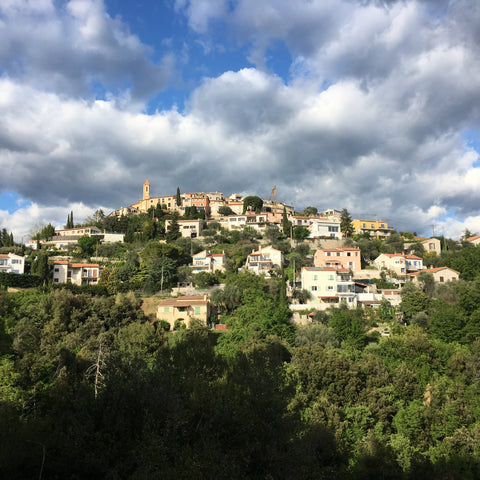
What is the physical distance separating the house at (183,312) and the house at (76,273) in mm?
15735

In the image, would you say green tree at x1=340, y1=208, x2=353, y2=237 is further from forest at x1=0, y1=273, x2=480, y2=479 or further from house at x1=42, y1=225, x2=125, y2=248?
house at x1=42, y1=225, x2=125, y2=248

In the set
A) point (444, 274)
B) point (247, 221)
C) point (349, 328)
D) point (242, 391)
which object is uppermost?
point (247, 221)

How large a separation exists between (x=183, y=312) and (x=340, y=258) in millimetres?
24287

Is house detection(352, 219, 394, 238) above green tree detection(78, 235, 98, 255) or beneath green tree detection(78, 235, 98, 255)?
above

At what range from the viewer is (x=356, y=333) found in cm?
3731

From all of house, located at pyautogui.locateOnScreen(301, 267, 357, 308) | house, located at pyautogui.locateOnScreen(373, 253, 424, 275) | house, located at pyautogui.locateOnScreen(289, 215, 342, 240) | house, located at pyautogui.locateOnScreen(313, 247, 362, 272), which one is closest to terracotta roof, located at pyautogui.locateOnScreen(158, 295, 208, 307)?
house, located at pyautogui.locateOnScreen(301, 267, 357, 308)

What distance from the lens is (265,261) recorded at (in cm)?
5581

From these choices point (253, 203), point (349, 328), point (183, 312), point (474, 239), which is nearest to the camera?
point (349, 328)

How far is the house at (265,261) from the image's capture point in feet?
181

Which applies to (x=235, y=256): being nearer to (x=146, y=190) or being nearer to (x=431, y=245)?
(x=431, y=245)

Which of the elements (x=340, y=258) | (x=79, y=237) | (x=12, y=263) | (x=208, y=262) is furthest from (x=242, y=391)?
(x=79, y=237)

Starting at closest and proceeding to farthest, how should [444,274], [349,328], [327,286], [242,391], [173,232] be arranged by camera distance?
1. [242,391]
2. [349,328]
3. [327,286]
4. [444,274]
5. [173,232]

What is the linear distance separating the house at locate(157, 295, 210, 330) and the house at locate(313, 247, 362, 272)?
20.3 m

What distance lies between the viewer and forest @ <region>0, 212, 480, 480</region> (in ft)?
44.3
